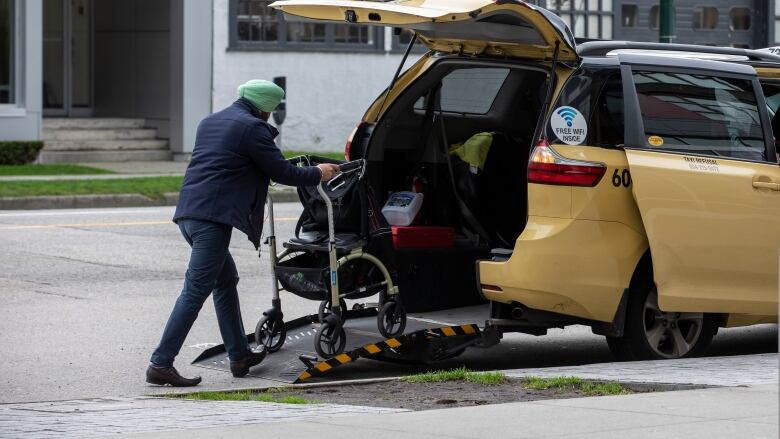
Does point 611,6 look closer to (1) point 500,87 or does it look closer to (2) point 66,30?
(2) point 66,30

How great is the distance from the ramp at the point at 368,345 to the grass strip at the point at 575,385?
0.75 m

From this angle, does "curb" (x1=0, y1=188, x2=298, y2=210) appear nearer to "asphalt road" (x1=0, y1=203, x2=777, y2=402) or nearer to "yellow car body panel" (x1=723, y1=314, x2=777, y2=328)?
"asphalt road" (x1=0, y1=203, x2=777, y2=402)

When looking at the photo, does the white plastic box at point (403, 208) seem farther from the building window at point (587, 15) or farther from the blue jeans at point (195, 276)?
the building window at point (587, 15)

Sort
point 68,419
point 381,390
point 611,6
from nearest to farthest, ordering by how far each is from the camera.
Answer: point 68,419, point 381,390, point 611,6

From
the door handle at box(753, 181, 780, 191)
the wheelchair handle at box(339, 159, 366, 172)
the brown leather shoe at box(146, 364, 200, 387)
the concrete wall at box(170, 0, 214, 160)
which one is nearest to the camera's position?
the brown leather shoe at box(146, 364, 200, 387)

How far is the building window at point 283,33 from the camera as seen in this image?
2727 cm

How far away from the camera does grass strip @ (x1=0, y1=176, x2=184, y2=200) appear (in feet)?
64.4

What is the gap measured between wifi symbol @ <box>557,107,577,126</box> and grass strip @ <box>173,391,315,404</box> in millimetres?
2215

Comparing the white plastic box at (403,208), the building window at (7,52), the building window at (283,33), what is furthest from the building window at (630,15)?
the white plastic box at (403,208)

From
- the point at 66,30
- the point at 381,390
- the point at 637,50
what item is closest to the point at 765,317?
the point at 637,50

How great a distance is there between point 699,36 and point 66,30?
13.5m

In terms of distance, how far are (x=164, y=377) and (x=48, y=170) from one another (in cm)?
1543

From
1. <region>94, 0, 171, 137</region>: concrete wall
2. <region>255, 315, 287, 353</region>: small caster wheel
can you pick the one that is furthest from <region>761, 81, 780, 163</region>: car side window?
<region>94, 0, 171, 137</region>: concrete wall

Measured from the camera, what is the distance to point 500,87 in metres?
10.0
